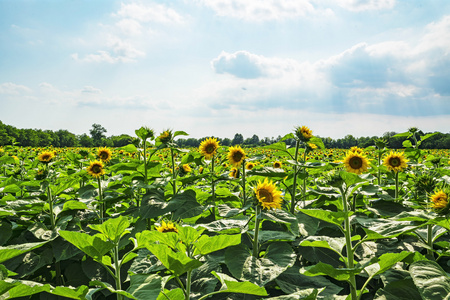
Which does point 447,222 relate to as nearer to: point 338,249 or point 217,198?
point 338,249

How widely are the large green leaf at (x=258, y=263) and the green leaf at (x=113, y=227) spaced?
63 centimetres

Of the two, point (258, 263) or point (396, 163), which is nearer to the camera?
point (258, 263)

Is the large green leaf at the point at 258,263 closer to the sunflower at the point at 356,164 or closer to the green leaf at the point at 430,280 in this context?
the green leaf at the point at 430,280

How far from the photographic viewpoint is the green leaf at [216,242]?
149cm

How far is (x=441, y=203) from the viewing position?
1710 millimetres

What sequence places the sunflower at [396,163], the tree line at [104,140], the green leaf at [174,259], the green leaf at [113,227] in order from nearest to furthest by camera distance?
the green leaf at [174,259]
the green leaf at [113,227]
the sunflower at [396,163]
the tree line at [104,140]

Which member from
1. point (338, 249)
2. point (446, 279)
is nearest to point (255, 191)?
point (338, 249)

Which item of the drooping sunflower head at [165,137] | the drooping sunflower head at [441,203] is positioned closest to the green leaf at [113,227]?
the drooping sunflower head at [441,203]

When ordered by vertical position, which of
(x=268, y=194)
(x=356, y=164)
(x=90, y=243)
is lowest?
(x=90, y=243)

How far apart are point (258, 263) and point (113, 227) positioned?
87 cm

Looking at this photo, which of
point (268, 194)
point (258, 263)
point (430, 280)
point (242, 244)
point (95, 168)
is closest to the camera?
point (430, 280)

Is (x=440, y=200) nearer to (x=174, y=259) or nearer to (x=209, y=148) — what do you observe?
(x=174, y=259)

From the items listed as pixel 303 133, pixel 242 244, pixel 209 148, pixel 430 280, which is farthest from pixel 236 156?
pixel 430 280

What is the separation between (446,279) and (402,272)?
339 millimetres
